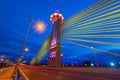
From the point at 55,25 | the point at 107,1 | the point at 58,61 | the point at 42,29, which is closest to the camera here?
the point at 107,1

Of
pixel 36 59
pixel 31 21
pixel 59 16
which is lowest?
pixel 31 21

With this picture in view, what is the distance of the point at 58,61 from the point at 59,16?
29.8 m

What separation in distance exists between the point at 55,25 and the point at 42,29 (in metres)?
61.8

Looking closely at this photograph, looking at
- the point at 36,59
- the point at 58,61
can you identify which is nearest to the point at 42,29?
the point at 58,61

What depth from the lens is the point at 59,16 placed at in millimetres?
88688

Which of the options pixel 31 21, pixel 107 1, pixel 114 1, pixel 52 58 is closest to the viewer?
pixel 114 1

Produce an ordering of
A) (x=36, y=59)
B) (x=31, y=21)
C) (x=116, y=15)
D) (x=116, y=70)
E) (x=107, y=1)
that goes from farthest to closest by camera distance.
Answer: (x=36, y=59) < (x=116, y=70) < (x=31, y=21) < (x=107, y=1) < (x=116, y=15)

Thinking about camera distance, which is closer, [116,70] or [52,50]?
[116,70]

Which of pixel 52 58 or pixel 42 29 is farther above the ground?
pixel 52 58

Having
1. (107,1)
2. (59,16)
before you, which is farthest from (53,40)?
(107,1)

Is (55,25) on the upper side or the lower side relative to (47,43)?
upper

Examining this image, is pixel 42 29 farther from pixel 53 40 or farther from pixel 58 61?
pixel 53 40

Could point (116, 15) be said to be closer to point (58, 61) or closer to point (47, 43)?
point (58, 61)

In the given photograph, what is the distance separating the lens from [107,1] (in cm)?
1225
